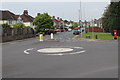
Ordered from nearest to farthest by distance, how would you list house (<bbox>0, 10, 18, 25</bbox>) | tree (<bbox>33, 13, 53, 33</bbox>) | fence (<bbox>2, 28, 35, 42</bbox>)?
fence (<bbox>2, 28, 35, 42</bbox>) < tree (<bbox>33, 13, 53, 33</bbox>) < house (<bbox>0, 10, 18, 25</bbox>)

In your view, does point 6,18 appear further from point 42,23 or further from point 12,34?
point 12,34

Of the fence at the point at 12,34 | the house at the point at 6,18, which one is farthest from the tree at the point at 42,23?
the fence at the point at 12,34

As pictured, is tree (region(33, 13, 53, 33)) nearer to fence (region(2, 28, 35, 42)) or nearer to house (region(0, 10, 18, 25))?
house (region(0, 10, 18, 25))

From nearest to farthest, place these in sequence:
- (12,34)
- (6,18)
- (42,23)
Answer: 1. (12,34)
2. (42,23)
3. (6,18)

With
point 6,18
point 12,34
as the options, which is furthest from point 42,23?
Answer: point 12,34

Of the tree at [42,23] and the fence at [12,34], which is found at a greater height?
the tree at [42,23]

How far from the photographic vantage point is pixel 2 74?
25.8 feet

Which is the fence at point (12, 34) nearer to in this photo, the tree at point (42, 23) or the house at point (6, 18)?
the tree at point (42, 23)

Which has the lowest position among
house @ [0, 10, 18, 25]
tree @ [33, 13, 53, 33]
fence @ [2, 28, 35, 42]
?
fence @ [2, 28, 35, 42]

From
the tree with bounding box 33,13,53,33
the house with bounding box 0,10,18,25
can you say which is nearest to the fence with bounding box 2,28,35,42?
the tree with bounding box 33,13,53,33

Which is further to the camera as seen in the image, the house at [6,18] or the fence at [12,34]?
the house at [6,18]

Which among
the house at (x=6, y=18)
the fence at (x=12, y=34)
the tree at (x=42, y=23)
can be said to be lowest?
the fence at (x=12, y=34)

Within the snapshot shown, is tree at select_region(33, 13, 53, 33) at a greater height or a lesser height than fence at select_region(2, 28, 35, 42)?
greater

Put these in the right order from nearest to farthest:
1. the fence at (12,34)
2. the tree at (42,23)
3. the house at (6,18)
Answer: the fence at (12,34)
the tree at (42,23)
the house at (6,18)
